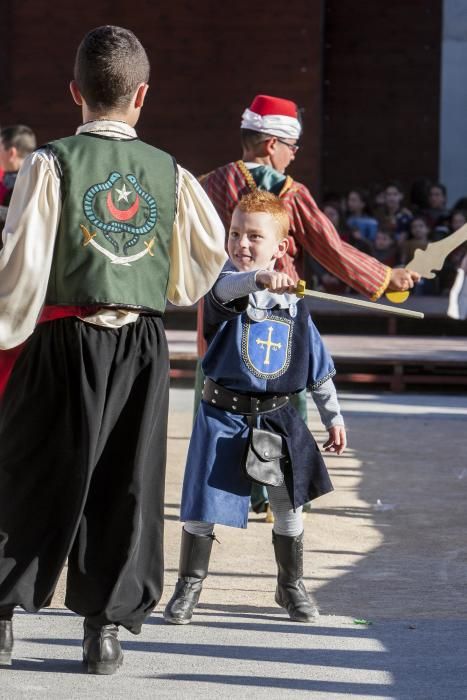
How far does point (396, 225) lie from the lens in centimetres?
1587

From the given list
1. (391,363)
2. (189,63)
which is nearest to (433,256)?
(391,363)

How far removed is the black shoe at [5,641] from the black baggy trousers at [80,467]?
0.16m

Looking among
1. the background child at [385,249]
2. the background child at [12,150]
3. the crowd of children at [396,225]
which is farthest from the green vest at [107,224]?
the background child at [385,249]

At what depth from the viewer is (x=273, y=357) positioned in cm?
465

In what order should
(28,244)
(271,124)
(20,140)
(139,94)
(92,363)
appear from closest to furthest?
1. (28,244)
2. (92,363)
3. (139,94)
4. (271,124)
5. (20,140)

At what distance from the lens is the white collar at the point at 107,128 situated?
3932 millimetres

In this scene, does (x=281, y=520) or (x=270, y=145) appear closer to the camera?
(x=281, y=520)

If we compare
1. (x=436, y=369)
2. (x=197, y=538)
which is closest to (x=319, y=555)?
(x=197, y=538)

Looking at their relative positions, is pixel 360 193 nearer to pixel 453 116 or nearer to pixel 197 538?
pixel 453 116

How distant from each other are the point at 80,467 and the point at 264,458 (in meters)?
0.87

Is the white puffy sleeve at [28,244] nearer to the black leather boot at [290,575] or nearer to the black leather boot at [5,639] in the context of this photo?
the black leather boot at [5,639]

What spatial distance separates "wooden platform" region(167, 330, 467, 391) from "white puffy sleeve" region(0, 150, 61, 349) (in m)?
7.63

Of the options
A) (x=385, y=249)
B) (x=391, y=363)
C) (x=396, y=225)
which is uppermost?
(x=396, y=225)

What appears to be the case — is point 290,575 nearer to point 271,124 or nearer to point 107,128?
point 107,128
